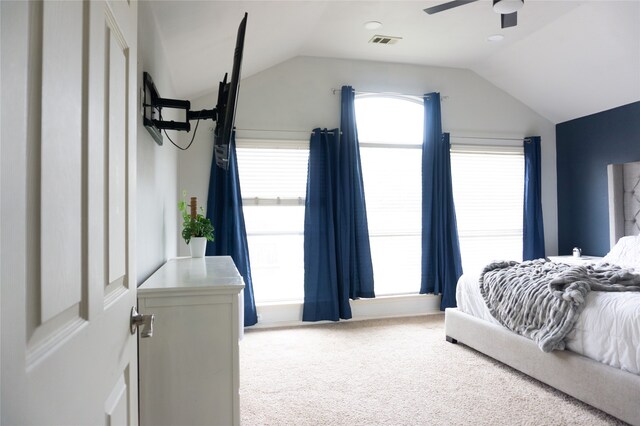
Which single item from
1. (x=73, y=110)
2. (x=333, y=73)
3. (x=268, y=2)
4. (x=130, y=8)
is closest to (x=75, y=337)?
(x=73, y=110)

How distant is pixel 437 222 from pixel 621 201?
2.01m

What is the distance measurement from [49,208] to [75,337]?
0.71 ft

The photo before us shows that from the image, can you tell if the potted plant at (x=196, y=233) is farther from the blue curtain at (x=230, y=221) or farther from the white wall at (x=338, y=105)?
the white wall at (x=338, y=105)

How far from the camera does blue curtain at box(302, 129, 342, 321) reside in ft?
14.4

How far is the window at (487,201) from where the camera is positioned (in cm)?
507

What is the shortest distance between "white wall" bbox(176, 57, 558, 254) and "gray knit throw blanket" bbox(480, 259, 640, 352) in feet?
7.98

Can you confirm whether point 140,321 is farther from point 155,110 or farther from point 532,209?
point 532,209

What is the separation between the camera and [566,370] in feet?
8.21

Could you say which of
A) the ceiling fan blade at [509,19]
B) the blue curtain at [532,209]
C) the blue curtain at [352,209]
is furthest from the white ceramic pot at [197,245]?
the blue curtain at [532,209]

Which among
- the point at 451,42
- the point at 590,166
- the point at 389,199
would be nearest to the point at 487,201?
the point at 590,166

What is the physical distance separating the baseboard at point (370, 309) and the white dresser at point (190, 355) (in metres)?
2.70

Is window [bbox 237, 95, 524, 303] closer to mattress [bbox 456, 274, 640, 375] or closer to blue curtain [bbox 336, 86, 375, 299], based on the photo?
blue curtain [bbox 336, 86, 375, 299]

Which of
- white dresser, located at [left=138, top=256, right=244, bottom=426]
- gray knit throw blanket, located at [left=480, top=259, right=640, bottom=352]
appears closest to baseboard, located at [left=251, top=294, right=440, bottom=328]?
gray knit throw blanket, located at [left=480, top=259, right=640, bottom=352]

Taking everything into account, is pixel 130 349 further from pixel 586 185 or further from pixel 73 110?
pixel 586 185
